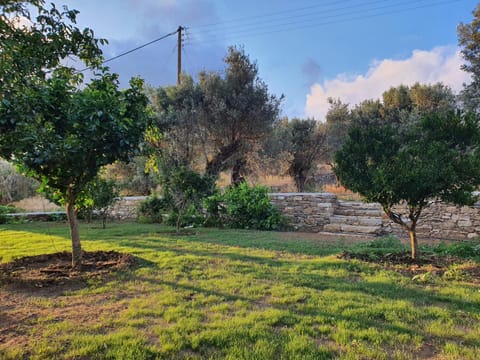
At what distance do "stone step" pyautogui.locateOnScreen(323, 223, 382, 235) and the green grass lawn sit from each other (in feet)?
11.1

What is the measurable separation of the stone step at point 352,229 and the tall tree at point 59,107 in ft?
19.1

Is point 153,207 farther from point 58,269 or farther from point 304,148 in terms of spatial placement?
point 304,148

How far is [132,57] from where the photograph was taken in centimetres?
1346

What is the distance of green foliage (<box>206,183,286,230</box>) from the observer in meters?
8.28

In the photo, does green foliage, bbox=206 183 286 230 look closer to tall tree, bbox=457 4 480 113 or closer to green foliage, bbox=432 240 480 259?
green foliage, bbox=432 240 480 259

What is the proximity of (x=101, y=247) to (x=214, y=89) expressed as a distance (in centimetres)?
676

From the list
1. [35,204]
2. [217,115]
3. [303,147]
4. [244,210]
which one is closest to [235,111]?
[217,115]

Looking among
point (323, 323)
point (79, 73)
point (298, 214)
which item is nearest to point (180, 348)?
point (323, 323)

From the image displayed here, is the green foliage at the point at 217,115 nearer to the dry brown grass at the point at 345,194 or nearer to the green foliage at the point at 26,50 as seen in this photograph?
the dry brown grass at the point at 345,194

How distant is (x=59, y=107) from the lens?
344 centimetres

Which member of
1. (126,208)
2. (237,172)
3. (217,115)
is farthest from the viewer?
(237,172)

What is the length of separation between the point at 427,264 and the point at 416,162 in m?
1.48

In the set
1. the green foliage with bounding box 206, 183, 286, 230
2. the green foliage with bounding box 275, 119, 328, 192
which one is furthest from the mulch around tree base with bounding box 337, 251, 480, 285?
the green foliage with bounding box 275, 119, 328, 192

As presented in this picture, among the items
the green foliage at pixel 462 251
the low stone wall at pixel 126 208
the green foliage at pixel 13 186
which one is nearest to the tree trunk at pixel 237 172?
the low stone wall at pixel 126 208
